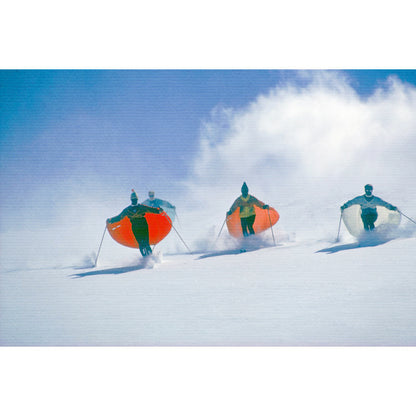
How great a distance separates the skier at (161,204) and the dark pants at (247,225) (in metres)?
0.57

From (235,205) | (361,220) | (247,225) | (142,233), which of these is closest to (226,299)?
(247,225)

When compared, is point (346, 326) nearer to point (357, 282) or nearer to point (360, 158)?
point (357, 282)

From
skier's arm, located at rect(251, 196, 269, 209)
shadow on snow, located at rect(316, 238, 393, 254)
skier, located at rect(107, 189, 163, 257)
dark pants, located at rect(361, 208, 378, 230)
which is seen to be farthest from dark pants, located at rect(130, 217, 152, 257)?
dark pants, located at rect(361, 208, 378, 230)

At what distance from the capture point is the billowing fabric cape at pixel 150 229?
126 inches

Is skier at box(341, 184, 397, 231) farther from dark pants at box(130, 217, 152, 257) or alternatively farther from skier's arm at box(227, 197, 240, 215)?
dark pants at box(130, 217, 152, 257)

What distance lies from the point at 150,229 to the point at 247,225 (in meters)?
0.81

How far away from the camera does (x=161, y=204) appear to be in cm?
322

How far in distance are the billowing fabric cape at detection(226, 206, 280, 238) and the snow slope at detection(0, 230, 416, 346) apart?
0.11 metres

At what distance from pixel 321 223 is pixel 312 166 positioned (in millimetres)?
476

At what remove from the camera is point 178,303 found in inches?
123

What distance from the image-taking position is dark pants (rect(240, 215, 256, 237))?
318cm

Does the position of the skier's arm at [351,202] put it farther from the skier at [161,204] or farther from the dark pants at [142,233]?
the dark pants at [142,233]

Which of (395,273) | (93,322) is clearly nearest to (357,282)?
(395,273)

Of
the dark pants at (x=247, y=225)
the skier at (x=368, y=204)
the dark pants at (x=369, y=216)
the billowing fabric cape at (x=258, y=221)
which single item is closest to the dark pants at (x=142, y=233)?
the billowing fabric cape at (x=258, y=221)
